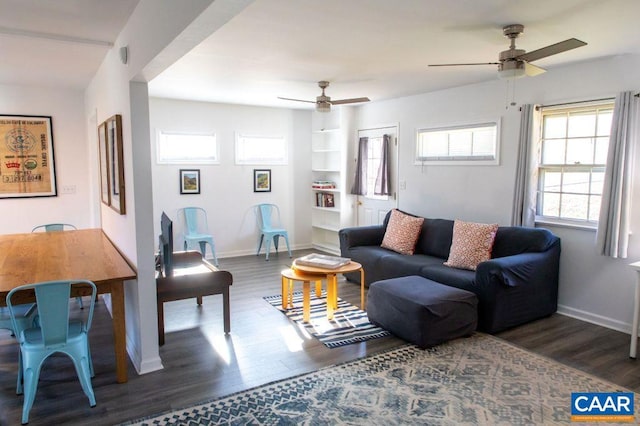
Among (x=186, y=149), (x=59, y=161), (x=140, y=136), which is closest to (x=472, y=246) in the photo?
(x=140, y=136)

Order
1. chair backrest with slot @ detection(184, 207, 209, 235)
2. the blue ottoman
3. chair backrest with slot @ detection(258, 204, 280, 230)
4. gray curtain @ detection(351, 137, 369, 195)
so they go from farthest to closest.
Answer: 1. chair backrest with slot @ detection(258, 204, 280, 230)
2. gray curtain @ detection(351, 137, 369, 195)
3. chair backrest with slot @ detection(184, 207, 209, 235)
4. the blue ottoman

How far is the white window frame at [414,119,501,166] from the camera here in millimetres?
4746

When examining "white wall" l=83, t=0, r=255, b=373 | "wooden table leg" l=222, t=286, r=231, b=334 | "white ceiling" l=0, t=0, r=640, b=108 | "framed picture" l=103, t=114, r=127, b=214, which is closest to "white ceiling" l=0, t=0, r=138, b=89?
"white ceiling" l=0, t=0, r=640, b=108

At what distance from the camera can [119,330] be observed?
2895 millimetres

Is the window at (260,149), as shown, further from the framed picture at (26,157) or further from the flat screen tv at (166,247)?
the flat screen tv at (166,247)

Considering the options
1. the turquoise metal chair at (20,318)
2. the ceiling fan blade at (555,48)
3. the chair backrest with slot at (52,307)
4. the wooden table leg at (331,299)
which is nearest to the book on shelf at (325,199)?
the wooden table leg at (331,299)

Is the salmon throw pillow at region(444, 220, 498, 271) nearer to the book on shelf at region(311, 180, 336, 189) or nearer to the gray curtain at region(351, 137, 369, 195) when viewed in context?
the gray curtain at region(351, 137, 369, 195)

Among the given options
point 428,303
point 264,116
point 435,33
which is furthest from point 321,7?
point 264,116

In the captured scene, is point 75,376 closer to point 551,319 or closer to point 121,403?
point 121,403

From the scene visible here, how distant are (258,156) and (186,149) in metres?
1.16

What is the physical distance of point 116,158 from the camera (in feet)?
11.1

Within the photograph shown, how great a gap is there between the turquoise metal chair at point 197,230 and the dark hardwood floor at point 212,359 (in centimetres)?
170

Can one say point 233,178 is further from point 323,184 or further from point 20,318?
point 20,318

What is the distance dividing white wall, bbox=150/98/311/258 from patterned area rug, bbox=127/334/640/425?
4121 mm
